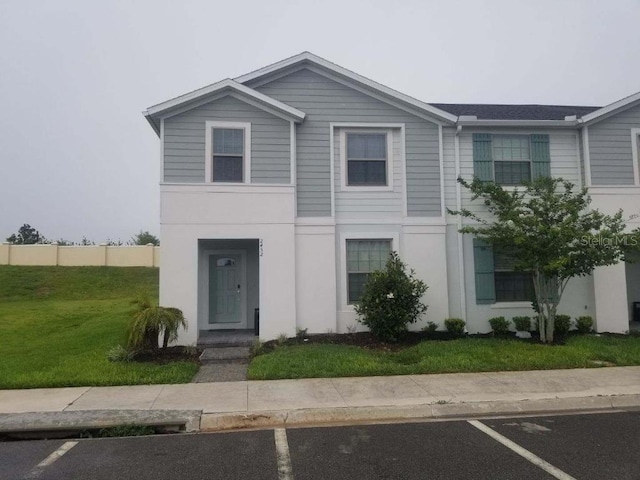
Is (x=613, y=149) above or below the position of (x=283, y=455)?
above

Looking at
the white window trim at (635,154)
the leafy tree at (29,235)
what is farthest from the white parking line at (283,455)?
the leafy tree at (29,235)

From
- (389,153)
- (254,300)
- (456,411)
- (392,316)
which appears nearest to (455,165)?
(389,153)

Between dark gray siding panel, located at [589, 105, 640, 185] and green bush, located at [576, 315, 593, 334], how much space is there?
3.40 meters

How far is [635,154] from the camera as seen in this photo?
11.9m

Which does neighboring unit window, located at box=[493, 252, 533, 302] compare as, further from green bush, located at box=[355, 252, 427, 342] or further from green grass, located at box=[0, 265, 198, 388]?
green grass, located at box=[0, 265, 198, 388]

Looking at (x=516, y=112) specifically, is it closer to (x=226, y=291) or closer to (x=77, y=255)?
(x=226, y=291)

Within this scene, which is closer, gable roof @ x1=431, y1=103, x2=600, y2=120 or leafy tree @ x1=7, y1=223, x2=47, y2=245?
gable roof @ x1=431, y1=103, x2=600, y2=120

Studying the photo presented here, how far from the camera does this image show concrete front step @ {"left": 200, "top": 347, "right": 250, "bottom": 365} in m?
9.11

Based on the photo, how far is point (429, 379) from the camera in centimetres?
758

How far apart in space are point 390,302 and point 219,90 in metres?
6.24

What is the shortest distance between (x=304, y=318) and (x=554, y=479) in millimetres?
7161

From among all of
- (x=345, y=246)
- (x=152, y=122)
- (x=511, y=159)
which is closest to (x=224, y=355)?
(x=345, y=246)

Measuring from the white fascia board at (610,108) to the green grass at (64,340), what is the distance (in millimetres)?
11048

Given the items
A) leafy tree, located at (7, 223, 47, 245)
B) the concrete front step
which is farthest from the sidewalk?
leafy tree, located at (7, 223, 47, 245)
